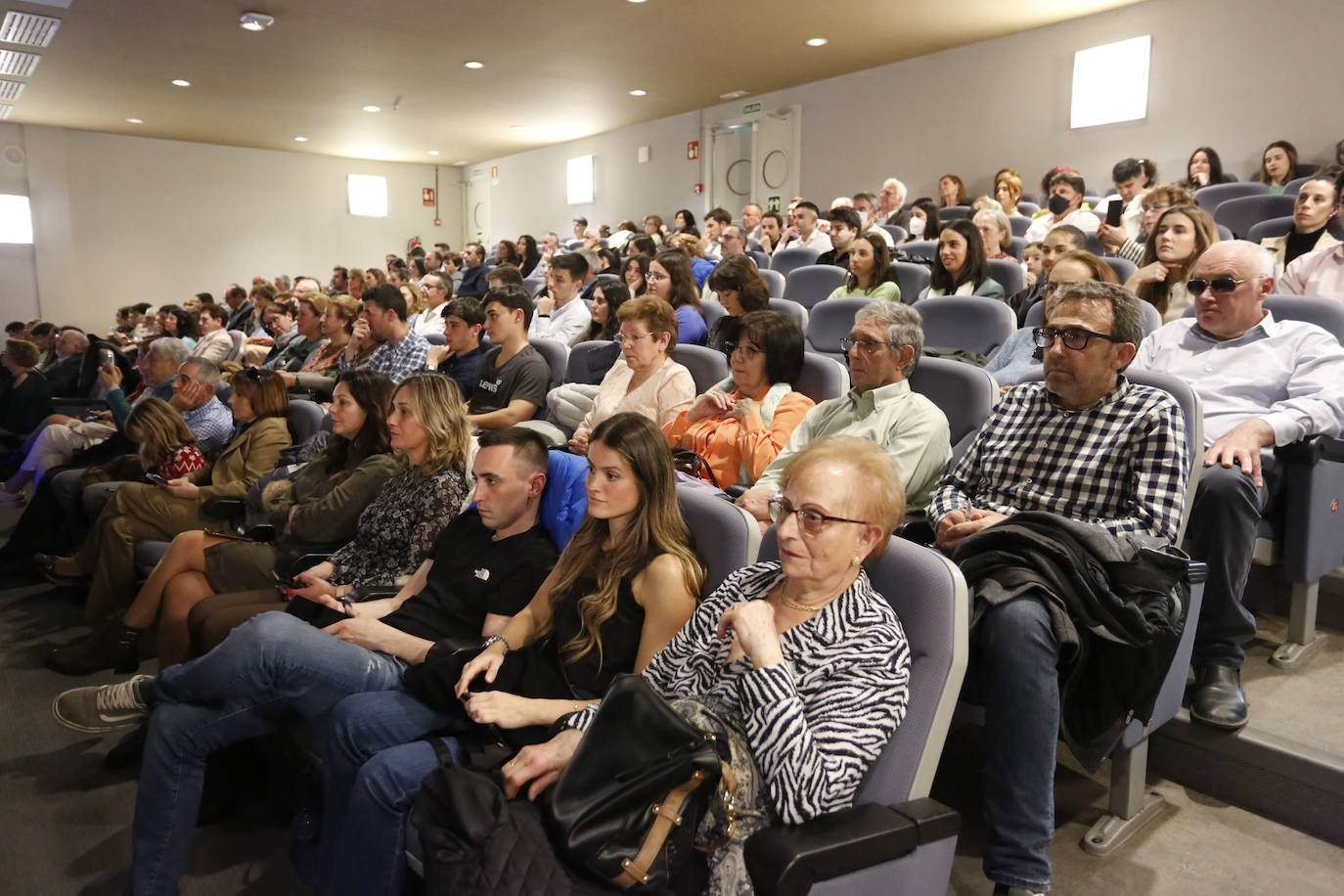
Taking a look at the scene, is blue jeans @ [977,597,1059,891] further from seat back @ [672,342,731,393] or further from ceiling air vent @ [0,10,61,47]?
ceiling air vent @ [0,10,61,47]

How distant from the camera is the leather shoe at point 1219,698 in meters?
1.93

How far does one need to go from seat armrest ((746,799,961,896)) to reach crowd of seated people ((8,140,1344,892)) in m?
0.05

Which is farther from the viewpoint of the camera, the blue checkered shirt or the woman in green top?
the woman in green top

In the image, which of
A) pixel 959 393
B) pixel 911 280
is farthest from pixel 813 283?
pixel 959 393

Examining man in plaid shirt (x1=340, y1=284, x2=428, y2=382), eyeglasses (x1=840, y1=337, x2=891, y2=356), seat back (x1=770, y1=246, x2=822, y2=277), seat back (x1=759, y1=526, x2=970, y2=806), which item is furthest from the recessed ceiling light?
seat back (x1=759, y1=526, x2=970, y2=806)

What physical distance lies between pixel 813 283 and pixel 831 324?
1308mm

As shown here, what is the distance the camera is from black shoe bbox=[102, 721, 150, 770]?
2502mm

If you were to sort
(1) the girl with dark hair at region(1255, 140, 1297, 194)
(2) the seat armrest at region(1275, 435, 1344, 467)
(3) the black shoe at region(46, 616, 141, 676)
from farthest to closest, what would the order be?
(1) the girl with dark hair at region(1255, 140, 1297, 194) < (3) the black shoe at region(46, 616, 141, 676) < (2) the seat armrest at region(1275, 435, 1344, 467)

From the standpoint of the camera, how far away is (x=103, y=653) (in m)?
3.04

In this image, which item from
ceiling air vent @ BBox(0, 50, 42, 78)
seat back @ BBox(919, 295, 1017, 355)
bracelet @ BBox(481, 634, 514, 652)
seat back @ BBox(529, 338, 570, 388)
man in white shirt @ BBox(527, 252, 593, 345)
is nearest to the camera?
bracelet @ BBox(481, 634, 514, 652)

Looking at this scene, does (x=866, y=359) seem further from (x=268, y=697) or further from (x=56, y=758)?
(x=56, y=758)

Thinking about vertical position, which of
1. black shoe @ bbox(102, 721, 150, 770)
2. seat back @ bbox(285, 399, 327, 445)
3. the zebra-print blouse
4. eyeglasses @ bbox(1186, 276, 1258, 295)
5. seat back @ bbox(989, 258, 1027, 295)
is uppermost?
seat back @ bbox(989, 258, 1027, 295)

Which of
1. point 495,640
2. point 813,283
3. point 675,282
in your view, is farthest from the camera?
point 813,283

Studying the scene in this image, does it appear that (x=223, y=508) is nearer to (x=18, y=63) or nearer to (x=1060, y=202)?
(x=1060, y=202)
